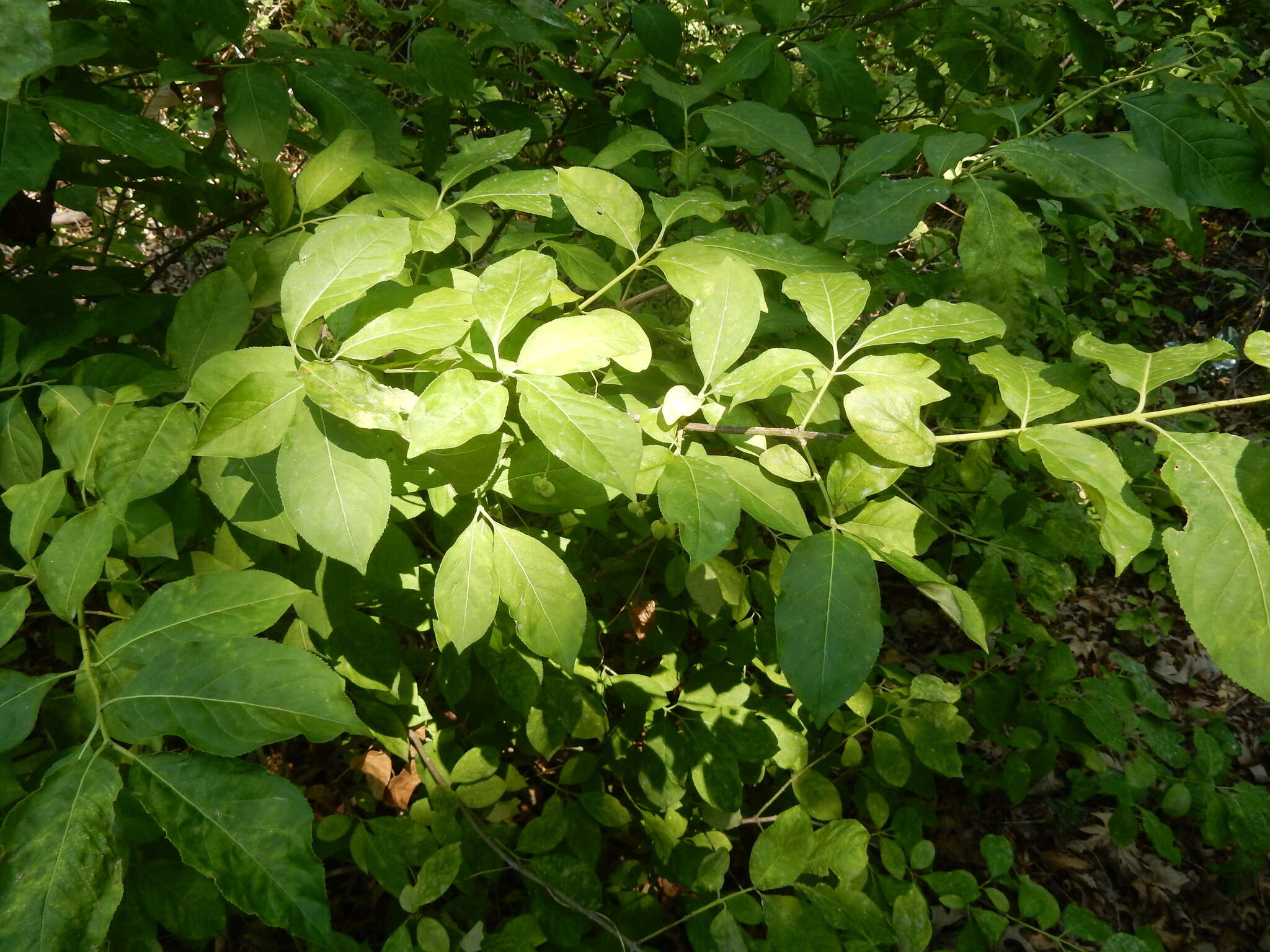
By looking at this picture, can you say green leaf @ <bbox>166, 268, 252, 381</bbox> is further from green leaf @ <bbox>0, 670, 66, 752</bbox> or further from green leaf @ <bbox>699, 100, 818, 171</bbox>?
green leaf @ <bbox>699, 100, 818, 171</bbox>

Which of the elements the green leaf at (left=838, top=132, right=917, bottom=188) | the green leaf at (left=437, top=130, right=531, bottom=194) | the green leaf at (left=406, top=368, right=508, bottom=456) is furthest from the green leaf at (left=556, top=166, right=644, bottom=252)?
the green leaf at (left=838, top=132, right=917, bottom=188)

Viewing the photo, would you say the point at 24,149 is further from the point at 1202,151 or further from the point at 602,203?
the point at 1202,151

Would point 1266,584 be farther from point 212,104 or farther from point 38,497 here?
point 212,104

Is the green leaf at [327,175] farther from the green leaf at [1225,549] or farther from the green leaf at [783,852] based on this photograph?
the green leaf at [783,852]

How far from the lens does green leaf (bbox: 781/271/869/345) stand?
1.17 m

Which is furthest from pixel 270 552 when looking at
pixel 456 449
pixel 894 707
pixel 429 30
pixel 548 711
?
pixel 894 707

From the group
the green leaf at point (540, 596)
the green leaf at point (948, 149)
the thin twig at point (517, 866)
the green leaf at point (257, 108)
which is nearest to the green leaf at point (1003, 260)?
the green leaf at point (948, 149)

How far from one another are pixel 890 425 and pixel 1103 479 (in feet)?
0.93

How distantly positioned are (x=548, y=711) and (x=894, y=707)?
3.68ft

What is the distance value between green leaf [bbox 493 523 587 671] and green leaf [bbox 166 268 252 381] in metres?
0.57

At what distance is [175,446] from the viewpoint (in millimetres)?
1046

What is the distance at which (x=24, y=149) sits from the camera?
118 centimetres

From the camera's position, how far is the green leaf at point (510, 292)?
3.16 ft

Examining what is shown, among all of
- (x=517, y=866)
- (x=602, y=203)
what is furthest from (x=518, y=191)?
(x=517, y=866)
